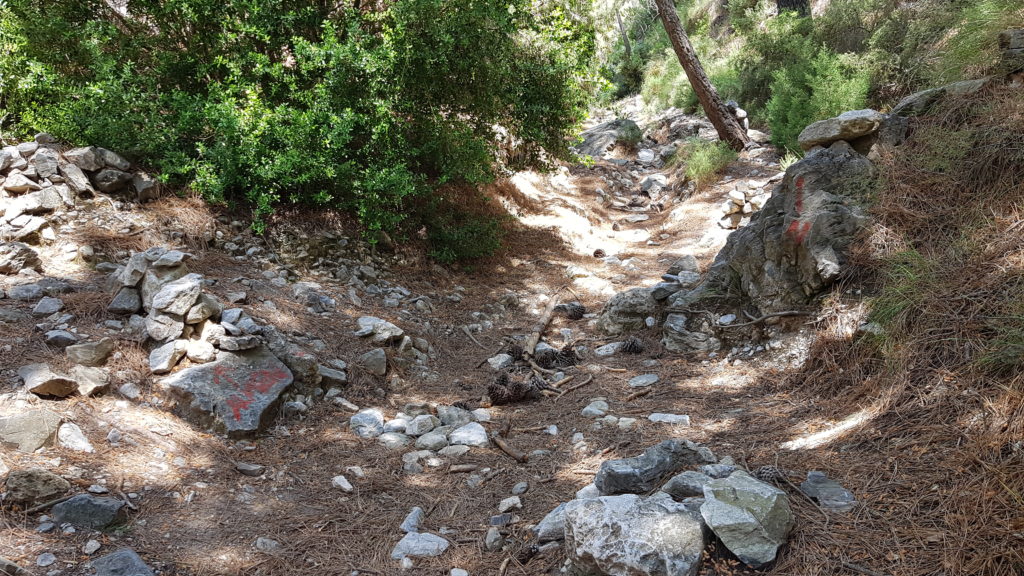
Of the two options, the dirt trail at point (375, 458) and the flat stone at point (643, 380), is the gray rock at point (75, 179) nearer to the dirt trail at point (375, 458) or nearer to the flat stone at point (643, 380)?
the dirt trail at point (375, 458)

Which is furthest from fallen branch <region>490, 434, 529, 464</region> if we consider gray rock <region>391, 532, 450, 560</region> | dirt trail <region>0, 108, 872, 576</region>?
gray rock <region>391, 532, 450, 560</region>

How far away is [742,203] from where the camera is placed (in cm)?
893

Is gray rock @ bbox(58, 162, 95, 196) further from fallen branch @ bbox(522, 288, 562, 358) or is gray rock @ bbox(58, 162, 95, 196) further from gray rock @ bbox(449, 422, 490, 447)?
fallen branch @ bbox(522, 288, 562, 358)

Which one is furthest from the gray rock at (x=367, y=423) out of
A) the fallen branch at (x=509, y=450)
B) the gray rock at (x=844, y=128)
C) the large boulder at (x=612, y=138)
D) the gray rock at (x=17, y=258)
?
the large boulder at (x=612, y=138)

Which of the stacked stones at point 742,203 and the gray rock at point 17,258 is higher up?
the gray rock at point 17,258

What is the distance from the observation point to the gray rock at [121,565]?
2.24 m

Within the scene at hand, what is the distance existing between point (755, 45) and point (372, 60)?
415 inches

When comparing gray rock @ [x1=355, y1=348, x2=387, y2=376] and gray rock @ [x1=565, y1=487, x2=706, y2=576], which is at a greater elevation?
gray rock @ [x1=565, y1=487, x2=706, y2=576]

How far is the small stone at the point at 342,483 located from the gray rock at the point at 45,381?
1553mm

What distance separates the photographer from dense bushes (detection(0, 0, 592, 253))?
546 cm

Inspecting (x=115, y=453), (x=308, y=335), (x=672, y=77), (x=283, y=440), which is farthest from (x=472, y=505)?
(x=672, y=77)

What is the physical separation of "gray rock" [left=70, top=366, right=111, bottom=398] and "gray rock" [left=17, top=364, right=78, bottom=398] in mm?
43

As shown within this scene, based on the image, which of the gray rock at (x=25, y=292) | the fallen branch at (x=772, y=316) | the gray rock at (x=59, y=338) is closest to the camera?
the gray rock at (x=59, y=338)

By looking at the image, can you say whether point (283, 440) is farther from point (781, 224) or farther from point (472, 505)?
point (781, 224)
